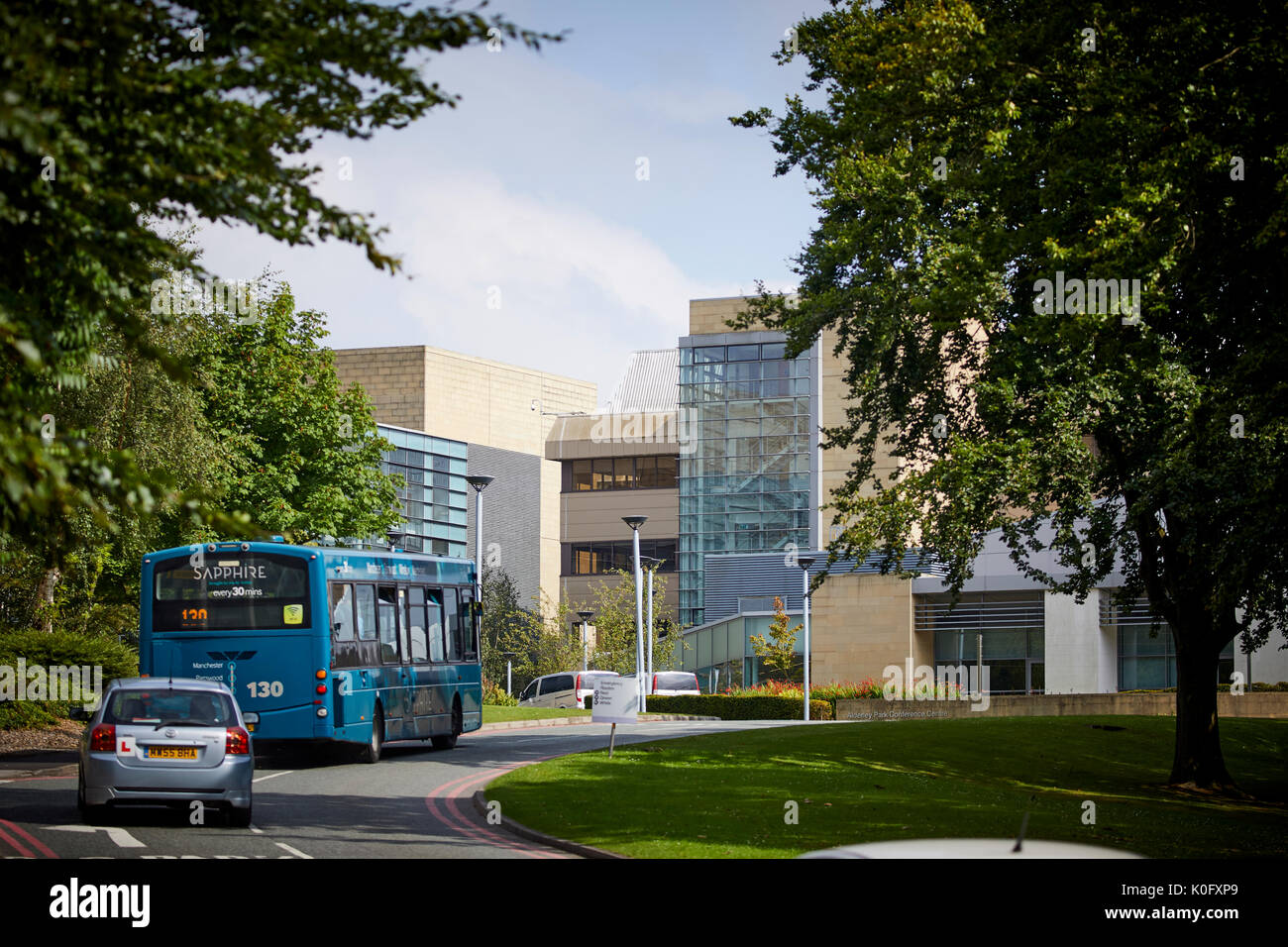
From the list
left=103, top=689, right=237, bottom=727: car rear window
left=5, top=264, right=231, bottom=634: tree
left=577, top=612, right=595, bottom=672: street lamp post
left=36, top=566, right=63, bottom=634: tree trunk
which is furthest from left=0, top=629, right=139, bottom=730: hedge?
left=577, top=612, right=595, bottom=672: street lamp post

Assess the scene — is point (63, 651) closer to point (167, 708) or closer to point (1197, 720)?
point (167, 708)

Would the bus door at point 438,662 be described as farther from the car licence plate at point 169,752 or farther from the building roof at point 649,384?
the building roof at point 649,384

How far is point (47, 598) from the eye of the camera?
30.1 metres

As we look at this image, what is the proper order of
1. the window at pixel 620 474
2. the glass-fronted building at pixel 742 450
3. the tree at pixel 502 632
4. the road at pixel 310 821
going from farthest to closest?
the window at pixel 620 474
the glass-fronted building at pixel 742 450
the tree at pixel 502 632
the road at pixel 310 821

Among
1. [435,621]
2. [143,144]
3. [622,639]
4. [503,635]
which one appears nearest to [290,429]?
[435,621]

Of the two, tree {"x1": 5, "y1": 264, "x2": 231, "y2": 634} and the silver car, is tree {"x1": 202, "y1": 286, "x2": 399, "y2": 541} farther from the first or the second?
the silver car

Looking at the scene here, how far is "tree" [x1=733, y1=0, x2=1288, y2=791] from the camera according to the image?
594 inches

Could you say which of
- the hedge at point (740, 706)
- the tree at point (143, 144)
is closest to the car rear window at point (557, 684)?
the hedge at point (740, 706)

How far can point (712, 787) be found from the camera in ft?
64.6

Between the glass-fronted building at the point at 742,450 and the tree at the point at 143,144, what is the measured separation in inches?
3024

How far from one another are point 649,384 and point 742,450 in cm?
3174

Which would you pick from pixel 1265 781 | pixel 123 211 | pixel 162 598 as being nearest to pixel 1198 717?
pixel 1265 781

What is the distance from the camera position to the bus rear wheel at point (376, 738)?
24094 millimetres
